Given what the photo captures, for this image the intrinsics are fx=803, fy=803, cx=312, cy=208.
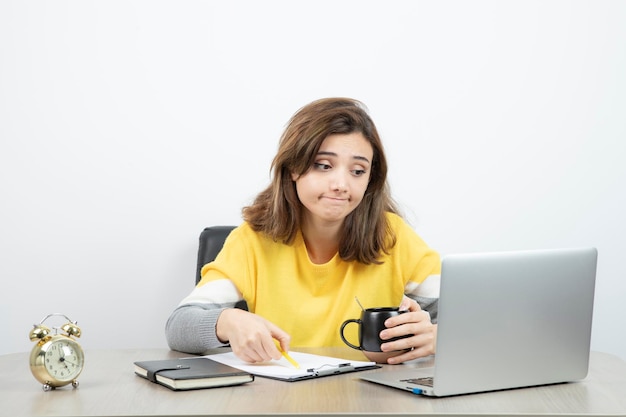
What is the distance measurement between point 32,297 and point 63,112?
0.64 metres

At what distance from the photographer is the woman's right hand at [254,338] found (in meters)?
1.46

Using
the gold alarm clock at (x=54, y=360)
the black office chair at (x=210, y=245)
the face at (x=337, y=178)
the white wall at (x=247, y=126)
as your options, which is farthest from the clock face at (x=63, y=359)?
the white wall at (x=247, y=126)

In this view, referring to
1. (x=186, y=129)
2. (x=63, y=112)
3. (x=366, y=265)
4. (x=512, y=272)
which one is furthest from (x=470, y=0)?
(x=512, y=272)

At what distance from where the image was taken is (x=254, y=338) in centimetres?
146

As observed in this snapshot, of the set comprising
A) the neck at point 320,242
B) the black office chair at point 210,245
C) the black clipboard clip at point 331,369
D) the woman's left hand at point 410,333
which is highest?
the neck at point 320,242

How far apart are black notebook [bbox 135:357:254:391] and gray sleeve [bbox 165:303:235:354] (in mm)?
223

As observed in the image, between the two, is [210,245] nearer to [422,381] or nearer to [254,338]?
[254,338]

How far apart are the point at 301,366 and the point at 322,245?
23.1 inches

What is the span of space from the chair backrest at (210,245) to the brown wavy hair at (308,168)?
371 millimetres

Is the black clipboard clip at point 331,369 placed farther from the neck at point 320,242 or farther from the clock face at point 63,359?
the neck at point 320,242

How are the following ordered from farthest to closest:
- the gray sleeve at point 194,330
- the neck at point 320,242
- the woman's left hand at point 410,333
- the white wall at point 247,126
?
the white wall at point 247,126, the neck at point 320,242, the gray sleeve at point 194,330, the woman's left hand at point 410,333

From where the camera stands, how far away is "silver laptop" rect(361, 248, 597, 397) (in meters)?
1.20

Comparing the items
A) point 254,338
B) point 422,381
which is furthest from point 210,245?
Result: point 422,381

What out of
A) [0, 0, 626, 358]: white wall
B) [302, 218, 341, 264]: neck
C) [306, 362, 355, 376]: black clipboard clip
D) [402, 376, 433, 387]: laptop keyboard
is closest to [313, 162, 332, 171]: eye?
[302, 218, 341, 264]: neck
